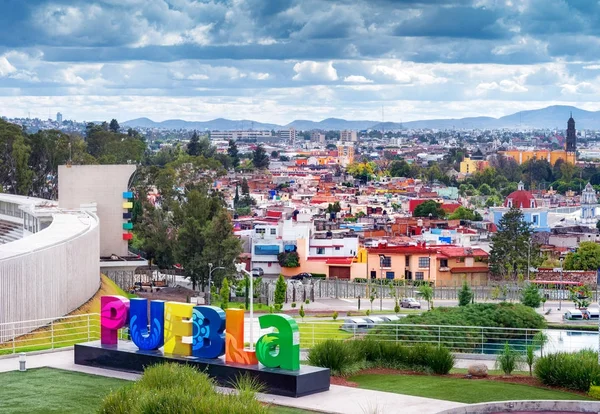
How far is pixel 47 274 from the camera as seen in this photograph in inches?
1586

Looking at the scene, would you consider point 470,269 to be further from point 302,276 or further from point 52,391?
point 52,391

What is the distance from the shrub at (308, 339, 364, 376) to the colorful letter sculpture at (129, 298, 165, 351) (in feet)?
10.7

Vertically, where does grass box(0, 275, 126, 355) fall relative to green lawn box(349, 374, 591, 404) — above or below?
below

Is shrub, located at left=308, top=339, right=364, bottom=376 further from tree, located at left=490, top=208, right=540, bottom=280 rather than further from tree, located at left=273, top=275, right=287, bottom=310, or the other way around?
tree, located at left=490, top=208, right=540, bottom=280

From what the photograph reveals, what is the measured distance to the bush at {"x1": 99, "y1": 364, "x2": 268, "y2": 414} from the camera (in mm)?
18094

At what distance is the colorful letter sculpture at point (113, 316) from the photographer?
2622cm

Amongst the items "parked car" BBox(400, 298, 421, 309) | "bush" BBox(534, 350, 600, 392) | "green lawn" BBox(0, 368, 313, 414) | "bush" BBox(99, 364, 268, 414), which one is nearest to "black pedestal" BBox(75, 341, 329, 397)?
"green lawn" BBox(0, 368, 313, 414)

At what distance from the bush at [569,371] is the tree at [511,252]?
65.7 meters

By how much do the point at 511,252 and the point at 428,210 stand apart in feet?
Answer: 149

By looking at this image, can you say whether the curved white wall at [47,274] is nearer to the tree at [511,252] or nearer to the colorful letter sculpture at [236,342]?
the colorful letter sculpture at [236,342]

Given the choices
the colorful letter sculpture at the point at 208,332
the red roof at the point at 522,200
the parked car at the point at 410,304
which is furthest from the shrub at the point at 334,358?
the red roof at the point at 522,200

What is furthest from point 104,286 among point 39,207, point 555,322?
point 555,322

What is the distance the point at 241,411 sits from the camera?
1780 centimetres

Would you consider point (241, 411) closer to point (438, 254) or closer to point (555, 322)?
point (555, 322)
